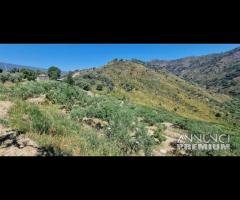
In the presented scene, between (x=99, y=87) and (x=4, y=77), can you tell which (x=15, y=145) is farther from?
(x=99, y=87)

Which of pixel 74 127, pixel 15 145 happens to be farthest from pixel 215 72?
pixel 15 145

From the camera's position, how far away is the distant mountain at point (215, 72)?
40.7 meters

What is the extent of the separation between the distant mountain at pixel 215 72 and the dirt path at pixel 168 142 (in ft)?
78.8

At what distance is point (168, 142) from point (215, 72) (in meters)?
46.5

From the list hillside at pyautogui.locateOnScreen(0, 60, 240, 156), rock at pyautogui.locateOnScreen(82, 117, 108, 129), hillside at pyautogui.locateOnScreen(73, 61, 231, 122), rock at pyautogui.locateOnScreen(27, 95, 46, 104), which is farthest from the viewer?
hillside at pyautogui.locateOnScreen(73, 61, 231, 122)

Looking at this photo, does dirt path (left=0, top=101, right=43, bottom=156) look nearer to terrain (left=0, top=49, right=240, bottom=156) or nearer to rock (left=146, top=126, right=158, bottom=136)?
terrain (left=0, top=49, right=240, bottom=156)

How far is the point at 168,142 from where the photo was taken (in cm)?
784

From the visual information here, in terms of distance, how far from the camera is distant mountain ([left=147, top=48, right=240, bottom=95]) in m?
40.7

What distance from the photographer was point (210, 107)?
25.8 metres

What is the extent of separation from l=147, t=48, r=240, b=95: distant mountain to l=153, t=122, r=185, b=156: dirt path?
24.0 meters

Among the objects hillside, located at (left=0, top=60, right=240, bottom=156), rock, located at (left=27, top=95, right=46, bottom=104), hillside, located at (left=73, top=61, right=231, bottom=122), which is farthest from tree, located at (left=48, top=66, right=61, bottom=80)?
hillside, located at (left=73, top=61, right=231, bottom=122)
